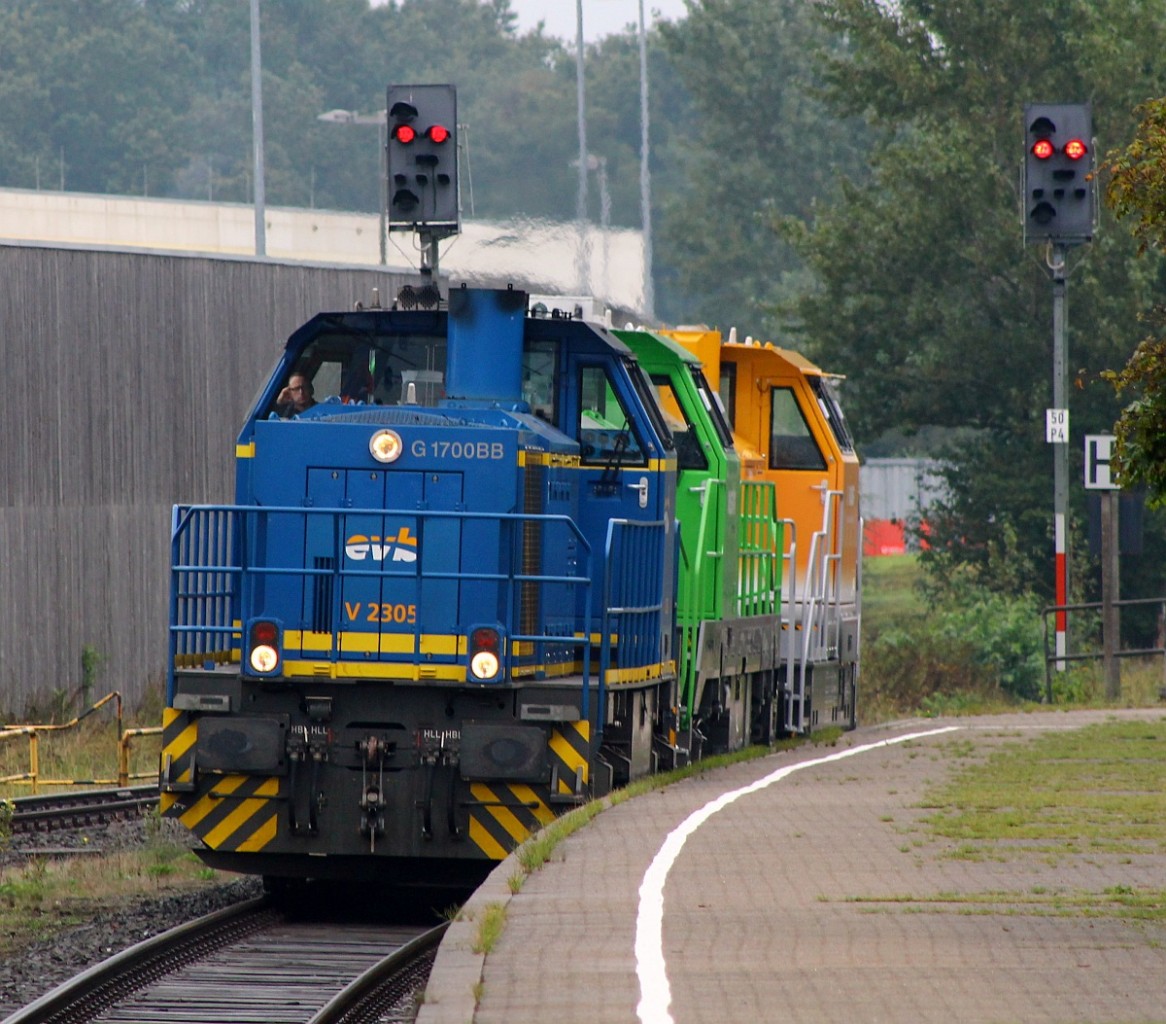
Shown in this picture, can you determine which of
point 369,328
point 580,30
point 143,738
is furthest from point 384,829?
point 580,30

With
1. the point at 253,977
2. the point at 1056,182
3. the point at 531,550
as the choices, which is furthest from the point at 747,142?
the point at 253,977

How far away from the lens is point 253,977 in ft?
32.7

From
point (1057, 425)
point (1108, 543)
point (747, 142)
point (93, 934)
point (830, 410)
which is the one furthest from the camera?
point (747, 142)

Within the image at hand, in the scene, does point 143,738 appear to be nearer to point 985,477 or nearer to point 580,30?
point 985,477

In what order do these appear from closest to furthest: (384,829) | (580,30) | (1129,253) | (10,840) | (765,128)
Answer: (384,829) < (10,840) < (1129,253) < (580,30) < (765,128)

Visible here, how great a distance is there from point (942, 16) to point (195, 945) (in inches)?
1070

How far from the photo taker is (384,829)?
11.4 m

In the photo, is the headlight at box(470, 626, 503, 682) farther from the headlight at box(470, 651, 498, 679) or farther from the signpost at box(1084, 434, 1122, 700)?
the signpost at box(1084, 434, 1122, 700)

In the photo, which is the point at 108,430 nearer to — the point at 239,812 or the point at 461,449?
the point at 461,449

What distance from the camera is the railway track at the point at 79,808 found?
15852 millimetres

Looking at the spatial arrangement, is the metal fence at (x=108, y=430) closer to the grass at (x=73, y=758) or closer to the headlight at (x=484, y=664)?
the grass at (x=73, y=758)

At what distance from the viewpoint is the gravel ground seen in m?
9.58

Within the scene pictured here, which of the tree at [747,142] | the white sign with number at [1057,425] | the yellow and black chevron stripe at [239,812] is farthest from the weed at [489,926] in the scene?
the tree at [747,142]

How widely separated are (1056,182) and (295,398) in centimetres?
1215
